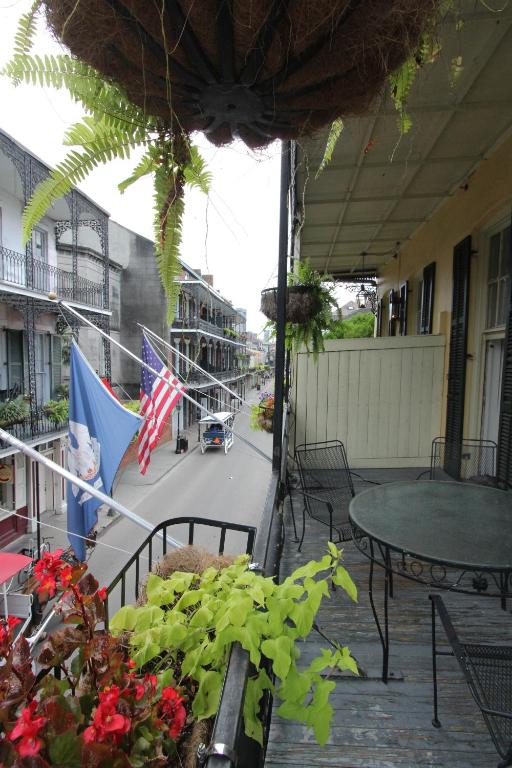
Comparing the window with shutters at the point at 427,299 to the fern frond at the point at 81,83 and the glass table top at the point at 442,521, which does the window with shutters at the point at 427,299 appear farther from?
the fern frond at the point at 81,83

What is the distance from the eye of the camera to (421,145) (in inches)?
149

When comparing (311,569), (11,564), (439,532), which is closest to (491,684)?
(439,532)

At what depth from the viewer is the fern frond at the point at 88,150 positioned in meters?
1.36

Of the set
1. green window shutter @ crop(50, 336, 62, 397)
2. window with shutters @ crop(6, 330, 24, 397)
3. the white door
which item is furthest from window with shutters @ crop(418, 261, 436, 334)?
green window shutter @ crop(50, 336, 62, 397)

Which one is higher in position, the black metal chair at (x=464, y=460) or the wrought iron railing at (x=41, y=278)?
the wrought iron railing at (x=41, y=278)

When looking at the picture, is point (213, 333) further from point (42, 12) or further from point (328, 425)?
point (42, 12)

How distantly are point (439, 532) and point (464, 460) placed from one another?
2.77 m

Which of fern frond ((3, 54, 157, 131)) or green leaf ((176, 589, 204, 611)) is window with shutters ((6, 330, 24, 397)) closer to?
fern frond ((3, 54, 157, 131))

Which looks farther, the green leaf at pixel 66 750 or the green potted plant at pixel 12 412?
the green potted plant at pixel 12 412

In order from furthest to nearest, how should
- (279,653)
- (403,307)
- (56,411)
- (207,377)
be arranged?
1. (207,377)
2. (56,411)
3. (403,307)
4. (279,653)

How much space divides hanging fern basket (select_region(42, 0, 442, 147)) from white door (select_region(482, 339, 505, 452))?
397cm

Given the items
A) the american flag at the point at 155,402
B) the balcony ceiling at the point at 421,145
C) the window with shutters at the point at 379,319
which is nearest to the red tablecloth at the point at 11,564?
the american flag at the point at 155,402

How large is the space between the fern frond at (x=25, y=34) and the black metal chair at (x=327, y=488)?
2.71m

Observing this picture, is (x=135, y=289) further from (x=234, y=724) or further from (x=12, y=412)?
(x=234, y=724)
